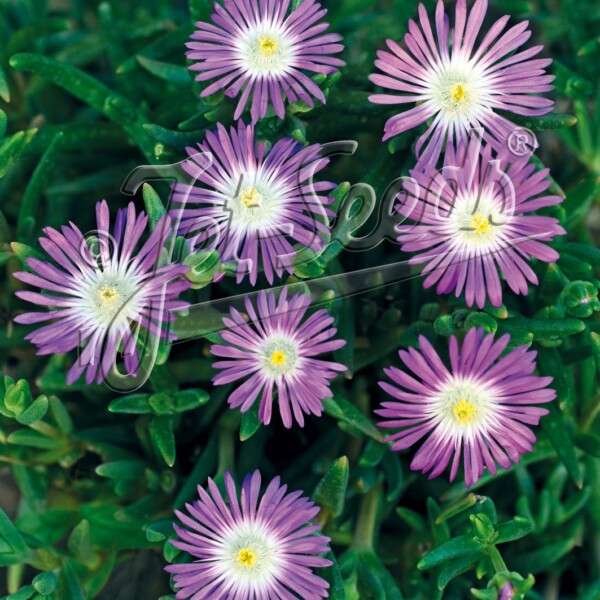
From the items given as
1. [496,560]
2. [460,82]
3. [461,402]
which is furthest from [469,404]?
[460,82]

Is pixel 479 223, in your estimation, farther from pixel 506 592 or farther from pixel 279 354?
pixel 506 592

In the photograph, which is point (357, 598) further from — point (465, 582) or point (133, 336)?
point (133, 336)

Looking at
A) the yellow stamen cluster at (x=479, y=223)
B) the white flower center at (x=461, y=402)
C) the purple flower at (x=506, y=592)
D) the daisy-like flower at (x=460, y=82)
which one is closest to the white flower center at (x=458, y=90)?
the daisy-like flower at (x=460, y=82)

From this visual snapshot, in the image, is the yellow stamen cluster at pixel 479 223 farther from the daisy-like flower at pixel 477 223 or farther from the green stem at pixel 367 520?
the green stem at pixel 367 520

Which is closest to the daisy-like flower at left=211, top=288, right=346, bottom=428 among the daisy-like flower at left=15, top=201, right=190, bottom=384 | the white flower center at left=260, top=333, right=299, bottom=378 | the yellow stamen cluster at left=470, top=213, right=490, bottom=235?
the white flower center at left=260, top=333, right=299, bottom=378

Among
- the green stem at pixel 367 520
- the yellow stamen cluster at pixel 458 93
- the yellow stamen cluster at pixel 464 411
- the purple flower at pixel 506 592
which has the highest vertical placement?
the yellow stamen cluster at pixel 458 93
